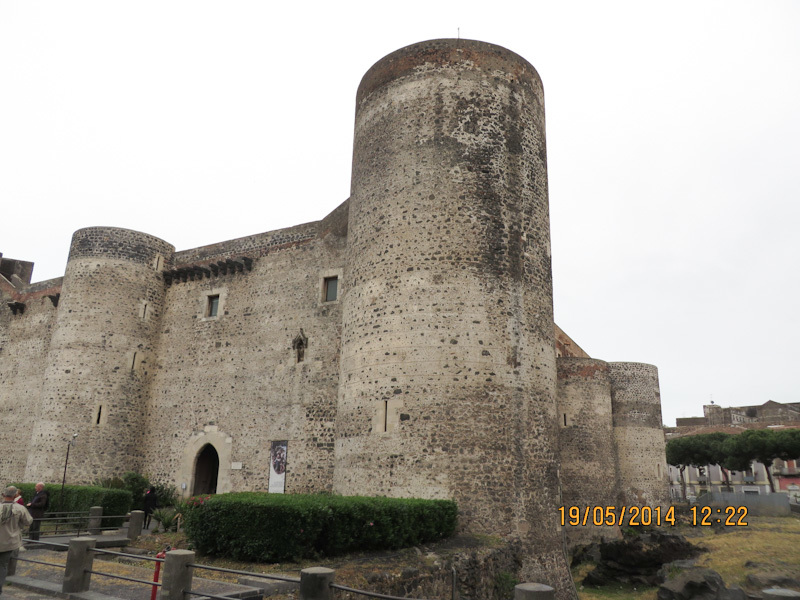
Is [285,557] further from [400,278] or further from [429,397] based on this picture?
[400,278]

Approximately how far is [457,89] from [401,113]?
1.63m

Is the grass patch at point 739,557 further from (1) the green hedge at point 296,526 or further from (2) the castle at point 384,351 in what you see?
(1) the green hedge at point 296,526

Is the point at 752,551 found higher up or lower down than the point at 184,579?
lower down

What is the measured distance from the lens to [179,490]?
2170 centimetres

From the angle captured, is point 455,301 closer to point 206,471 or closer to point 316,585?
point 316,585

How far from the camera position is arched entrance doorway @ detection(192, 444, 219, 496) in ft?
72.2

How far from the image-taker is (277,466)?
1972 centimetres

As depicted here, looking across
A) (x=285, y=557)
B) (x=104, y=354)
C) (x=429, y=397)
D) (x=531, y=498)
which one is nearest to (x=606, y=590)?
(x=531, y=498)

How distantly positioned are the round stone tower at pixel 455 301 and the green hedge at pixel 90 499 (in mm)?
7263

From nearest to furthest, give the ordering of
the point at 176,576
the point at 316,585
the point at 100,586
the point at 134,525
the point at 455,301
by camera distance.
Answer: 1. the point at 316,585
2. the point at 176,576
3. the point at 100,586
4. the point at 134,525
5. the point at 455,301

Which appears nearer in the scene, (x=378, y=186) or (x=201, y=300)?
(x=378, y=186)
